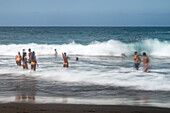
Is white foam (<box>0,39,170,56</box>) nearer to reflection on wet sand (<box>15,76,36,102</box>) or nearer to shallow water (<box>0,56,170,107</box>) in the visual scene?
→ shallow water (<box>0,56,170,107</box>)

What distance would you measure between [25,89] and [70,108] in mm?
4015

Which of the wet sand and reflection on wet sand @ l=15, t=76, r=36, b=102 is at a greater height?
reflection on wet sand @ l=15, t=76, r=36, b=102

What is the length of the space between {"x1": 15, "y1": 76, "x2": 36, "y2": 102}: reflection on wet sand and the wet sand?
3.51 ft

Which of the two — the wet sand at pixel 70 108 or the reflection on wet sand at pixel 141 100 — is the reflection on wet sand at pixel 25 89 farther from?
the reflection on wet sand at pixel 141 100

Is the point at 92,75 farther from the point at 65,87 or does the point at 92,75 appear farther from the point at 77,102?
the point at 77,102

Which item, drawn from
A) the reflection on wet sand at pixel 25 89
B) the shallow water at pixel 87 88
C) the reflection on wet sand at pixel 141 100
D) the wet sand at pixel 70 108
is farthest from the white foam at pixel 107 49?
the wet sand at pixel 70 108

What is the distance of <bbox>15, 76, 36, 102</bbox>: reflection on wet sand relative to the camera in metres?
9.95

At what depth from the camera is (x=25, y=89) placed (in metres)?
11.8

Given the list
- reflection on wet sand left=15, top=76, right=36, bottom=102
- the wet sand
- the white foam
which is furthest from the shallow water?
the white foam

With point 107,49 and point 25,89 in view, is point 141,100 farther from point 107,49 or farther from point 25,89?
point 107,49

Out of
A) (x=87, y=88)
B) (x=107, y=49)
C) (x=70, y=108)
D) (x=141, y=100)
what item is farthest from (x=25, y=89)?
(x=107, y=49)

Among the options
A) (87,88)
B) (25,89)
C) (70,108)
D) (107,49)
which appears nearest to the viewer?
(70,108)

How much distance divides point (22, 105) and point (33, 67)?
899 cm

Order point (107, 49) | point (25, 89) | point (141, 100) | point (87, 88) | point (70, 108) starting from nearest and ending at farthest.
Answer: point (70, 108) < point (141, 100) < point (25, 89) < point (87, 88) < point (107, 49)
